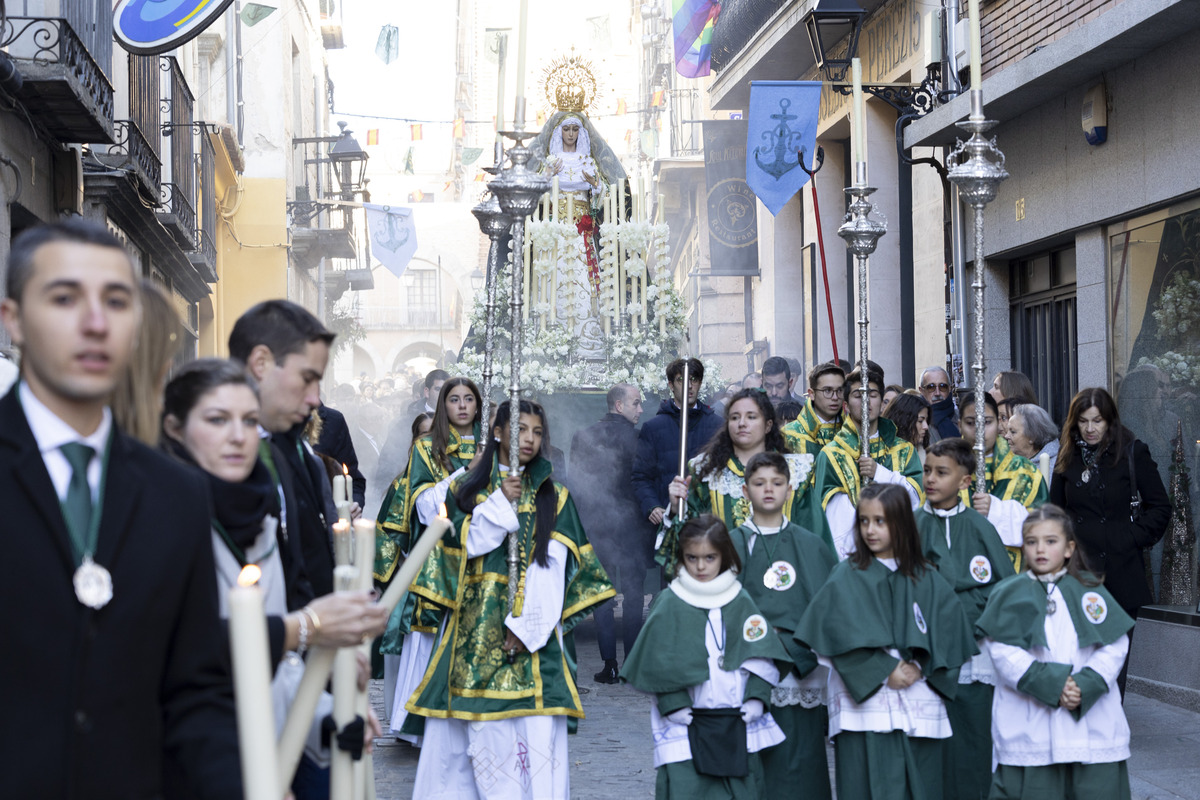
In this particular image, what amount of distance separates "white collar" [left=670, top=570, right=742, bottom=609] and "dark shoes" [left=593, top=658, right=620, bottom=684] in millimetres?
3739

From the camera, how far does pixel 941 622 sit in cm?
546

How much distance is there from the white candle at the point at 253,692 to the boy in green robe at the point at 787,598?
380 cm

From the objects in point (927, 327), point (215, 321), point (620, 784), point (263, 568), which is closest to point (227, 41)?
point (215, 321)

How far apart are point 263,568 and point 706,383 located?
850 cm

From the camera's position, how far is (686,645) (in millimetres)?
5391

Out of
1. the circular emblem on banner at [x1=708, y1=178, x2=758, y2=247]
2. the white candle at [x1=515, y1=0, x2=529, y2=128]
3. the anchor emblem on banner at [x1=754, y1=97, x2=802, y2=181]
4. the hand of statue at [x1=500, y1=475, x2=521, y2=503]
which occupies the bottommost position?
the hand of statue at [x1=500, y1=475, x2=521, y2=503]

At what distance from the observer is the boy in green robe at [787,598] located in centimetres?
579

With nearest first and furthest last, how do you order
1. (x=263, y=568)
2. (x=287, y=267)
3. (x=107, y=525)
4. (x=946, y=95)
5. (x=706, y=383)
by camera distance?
1. (x=107, y=525)
2. (x=263, y=568)
3. (x=706, y=383)
4. (x=946, y=95)
5. (x=287, y=267)

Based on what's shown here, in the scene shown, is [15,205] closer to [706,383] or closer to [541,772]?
[706,383]

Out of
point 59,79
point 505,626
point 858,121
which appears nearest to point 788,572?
point 505,626

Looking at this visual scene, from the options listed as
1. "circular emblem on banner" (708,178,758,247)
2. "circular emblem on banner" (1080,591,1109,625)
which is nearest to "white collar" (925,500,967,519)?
"circular emblem on banner" (1080,591,1109,625)

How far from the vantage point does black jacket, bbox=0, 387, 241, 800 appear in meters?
2.04

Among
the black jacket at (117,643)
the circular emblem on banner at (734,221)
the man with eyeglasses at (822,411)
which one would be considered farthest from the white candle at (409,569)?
the circular emblem on banner at (734,221)

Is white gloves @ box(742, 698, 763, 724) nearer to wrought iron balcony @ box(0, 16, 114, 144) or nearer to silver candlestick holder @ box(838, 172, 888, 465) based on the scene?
silver candlestick holder @ box(838, 172, 888, 465)
